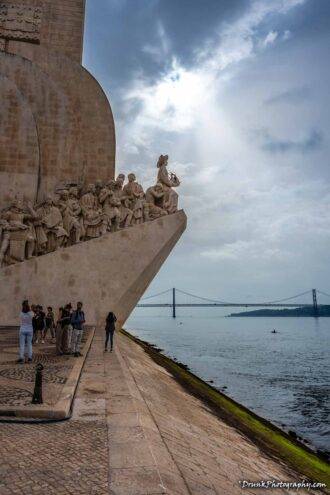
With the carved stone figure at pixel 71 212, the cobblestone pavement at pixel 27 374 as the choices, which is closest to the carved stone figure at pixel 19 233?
the carved stone figure at pixel 71 212

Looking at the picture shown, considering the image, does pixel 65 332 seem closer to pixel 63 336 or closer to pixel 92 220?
pixel 63 336

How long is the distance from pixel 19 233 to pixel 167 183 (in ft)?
16.0

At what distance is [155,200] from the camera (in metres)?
13.4

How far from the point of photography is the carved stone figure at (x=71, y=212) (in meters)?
12.4

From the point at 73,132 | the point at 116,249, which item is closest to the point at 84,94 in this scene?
the point at 73,132

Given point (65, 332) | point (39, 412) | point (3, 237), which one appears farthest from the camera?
point (3, 237)

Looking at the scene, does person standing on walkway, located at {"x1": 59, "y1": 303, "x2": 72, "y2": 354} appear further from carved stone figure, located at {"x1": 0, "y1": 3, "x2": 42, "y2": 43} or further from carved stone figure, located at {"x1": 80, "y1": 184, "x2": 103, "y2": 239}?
carved stone figure, located at {"x1": 0, "y1": 3, "x2": 42, "y2": 43}

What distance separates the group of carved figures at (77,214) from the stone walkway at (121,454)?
26.8ft

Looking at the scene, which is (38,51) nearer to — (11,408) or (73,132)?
(73,132)

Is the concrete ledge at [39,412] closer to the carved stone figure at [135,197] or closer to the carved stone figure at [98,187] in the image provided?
the carved stone figure at [135,197]

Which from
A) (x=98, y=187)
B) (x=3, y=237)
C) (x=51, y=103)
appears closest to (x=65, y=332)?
(x=3, y=237)

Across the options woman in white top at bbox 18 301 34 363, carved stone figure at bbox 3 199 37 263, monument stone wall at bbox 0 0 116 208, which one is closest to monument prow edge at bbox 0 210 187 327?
carved stone figure at bbox 3 199 37 263

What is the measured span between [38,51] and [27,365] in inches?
539

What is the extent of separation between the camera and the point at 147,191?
1344cm
